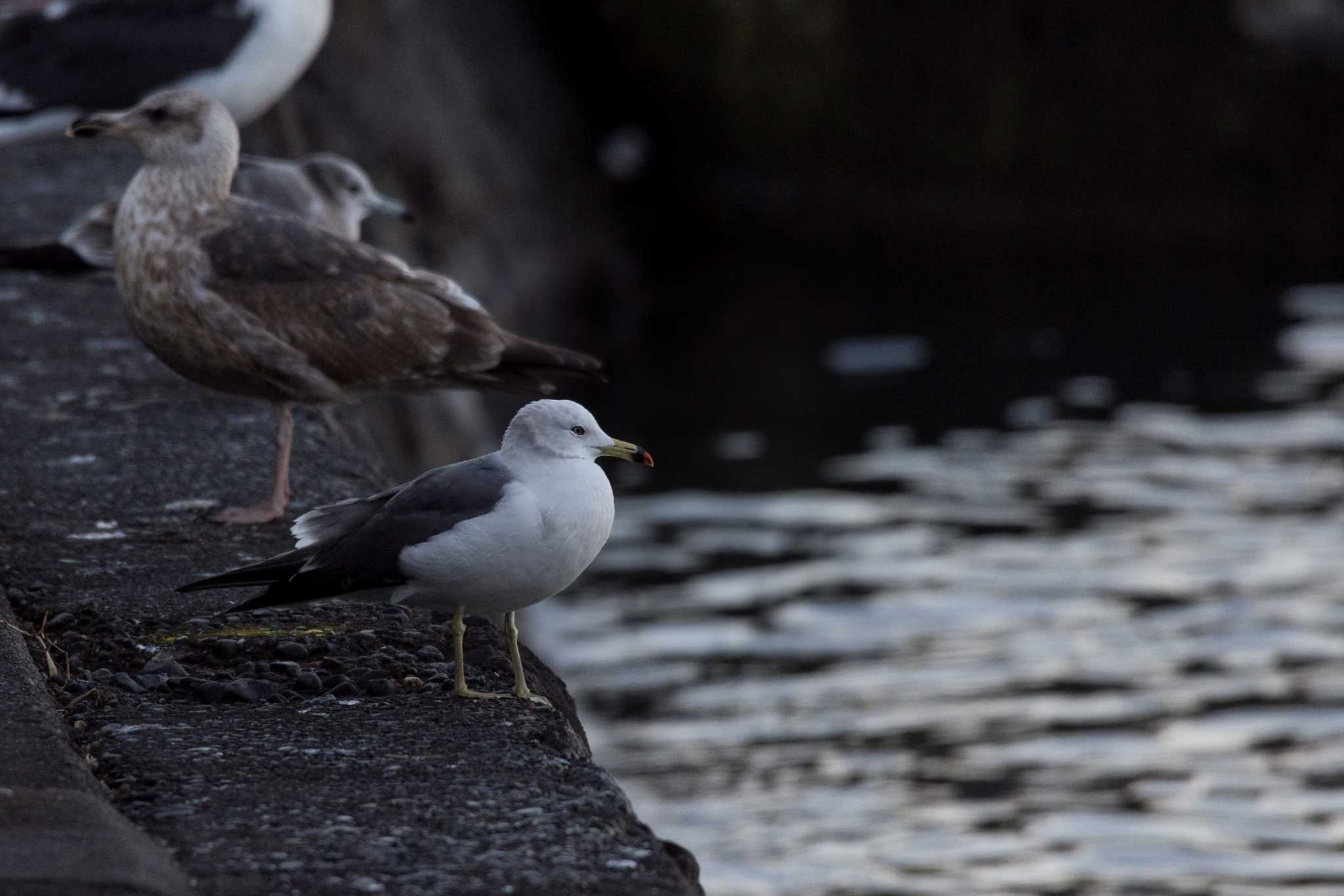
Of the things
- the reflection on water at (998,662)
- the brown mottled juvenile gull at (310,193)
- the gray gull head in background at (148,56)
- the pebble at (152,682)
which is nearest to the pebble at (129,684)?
the pebble at (152,682)

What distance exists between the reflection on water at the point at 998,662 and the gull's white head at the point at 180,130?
8.58 feet

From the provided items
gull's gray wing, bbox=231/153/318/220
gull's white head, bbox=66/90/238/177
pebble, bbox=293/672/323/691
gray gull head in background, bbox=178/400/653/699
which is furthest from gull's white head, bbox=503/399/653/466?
gull's gray wing, bbox=231/153/318/220

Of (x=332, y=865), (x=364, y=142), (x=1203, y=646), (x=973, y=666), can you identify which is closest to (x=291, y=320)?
(x=332, y=865)

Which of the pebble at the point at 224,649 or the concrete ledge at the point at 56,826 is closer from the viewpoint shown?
the concrete ledge at the point at 56,826

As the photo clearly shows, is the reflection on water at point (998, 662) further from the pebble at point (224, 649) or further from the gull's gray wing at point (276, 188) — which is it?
→ the pebble at point (224, 649)

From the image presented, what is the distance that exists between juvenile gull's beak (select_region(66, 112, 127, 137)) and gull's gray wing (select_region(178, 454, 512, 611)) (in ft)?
5.12

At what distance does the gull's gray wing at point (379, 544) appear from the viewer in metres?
3.11

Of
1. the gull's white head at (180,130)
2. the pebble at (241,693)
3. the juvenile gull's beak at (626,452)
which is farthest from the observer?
the gull's white head at (180,130)

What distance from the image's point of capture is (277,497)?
4094 mm

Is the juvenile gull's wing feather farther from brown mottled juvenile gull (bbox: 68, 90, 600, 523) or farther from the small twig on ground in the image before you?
the small twig on ground

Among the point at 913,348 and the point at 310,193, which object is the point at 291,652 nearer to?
the point at 310,193

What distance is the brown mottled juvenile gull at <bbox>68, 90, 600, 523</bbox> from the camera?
13.6 feet

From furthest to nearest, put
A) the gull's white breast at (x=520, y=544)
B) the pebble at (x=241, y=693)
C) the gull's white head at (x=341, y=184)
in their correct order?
the gull's white head at (x=341, y=184), the pebble at (x=241, y=693), the gull's white breast at (x=520, y=544)

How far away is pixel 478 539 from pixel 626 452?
373mm
